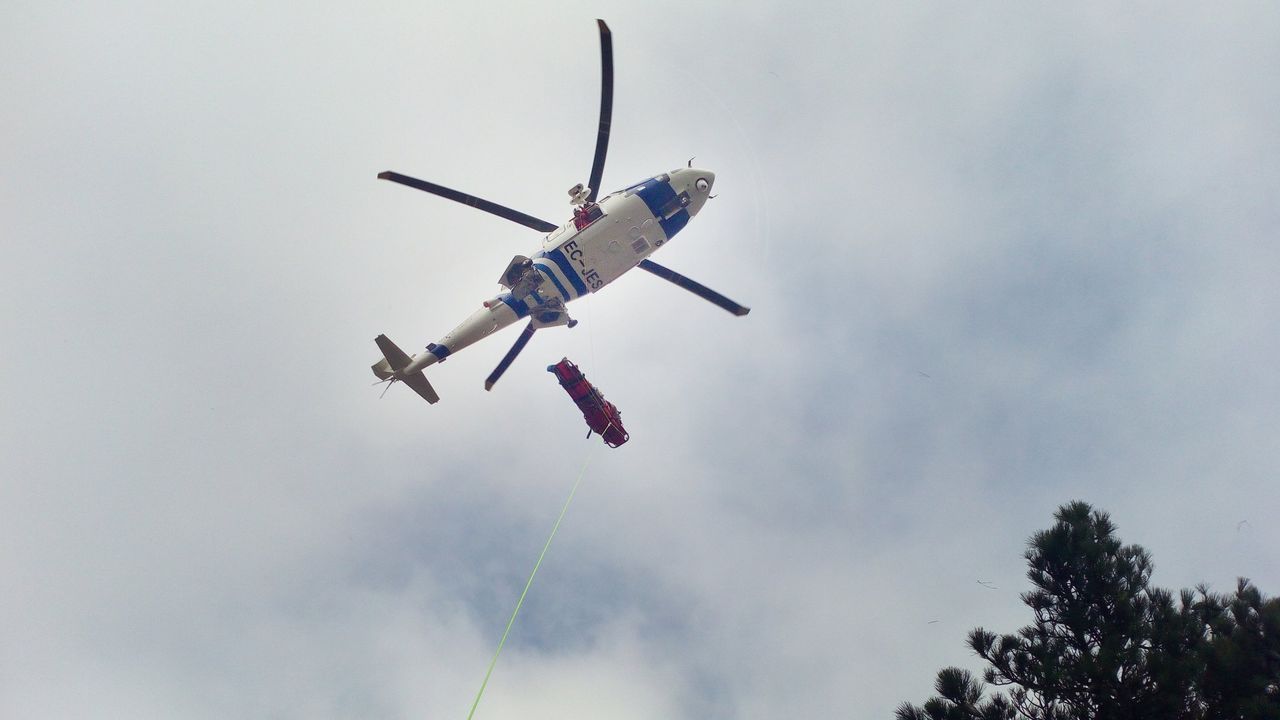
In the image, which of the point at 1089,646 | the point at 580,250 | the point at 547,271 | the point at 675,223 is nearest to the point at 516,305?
the point at 547,271

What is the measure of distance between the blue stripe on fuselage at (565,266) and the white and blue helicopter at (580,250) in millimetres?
29

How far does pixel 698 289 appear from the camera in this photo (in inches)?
838

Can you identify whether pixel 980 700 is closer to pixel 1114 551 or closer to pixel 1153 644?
pixel 1153 644

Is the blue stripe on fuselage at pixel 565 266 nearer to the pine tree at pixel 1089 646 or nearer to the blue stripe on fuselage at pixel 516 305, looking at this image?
the blue stripe on fuselage at pixel 516 305

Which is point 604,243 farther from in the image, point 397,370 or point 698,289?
point 397,370

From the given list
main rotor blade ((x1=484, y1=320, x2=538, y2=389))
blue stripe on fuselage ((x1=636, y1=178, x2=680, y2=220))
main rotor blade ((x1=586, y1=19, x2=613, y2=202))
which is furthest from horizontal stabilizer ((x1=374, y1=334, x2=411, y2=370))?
blue stripe on fuselage ((x1=636, y1=178, x2=680, y2=220))

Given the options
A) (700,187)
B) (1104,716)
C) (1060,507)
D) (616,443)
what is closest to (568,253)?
(700,187)

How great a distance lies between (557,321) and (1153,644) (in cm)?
1601

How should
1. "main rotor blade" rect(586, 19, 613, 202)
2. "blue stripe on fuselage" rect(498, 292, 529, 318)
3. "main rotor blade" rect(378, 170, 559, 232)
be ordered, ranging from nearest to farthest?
"main rotor blade" rect(586, 19, 613, 202) < "main rotor blade" rect(378, 170, 559, 232) < "blue stripe on fuselage" rect(498, 292, 529, 318)

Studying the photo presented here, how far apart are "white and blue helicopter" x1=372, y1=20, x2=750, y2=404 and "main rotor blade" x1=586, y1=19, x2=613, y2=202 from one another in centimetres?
3

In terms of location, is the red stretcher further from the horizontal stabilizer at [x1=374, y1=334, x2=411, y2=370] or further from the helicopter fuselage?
the horizontal stabilizer at [x1=374, y1=334, x2=411, y2=370]

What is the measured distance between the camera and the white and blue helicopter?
62.5 ft

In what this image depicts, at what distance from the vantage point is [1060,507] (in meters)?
14.9

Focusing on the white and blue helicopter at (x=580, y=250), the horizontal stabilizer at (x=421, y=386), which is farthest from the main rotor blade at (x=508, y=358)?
the horizontal stabilizer at (x=421, y=386)
